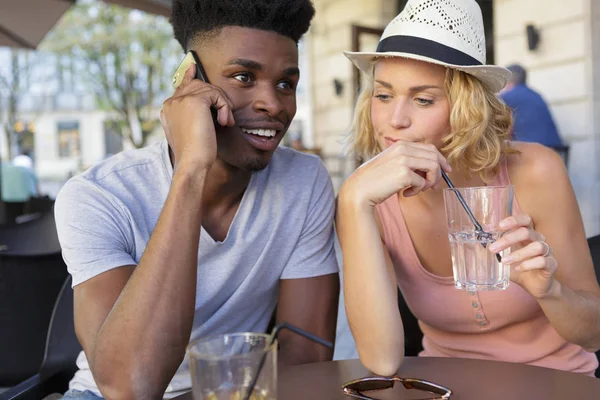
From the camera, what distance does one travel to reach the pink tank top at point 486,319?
1.94 metres

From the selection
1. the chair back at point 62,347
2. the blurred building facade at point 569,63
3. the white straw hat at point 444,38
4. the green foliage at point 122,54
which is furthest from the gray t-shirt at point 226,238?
the green foliage at point 122,54

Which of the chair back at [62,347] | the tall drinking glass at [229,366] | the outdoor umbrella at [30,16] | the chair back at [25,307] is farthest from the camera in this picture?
the outdoor umbrella at [30,16]

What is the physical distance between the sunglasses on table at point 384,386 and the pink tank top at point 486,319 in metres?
0.65

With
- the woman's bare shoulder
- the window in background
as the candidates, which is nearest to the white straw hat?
the woman's bare shoulder

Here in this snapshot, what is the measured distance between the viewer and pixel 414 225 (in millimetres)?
2105

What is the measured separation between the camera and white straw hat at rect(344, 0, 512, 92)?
74.3 inches

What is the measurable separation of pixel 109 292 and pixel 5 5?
425cm

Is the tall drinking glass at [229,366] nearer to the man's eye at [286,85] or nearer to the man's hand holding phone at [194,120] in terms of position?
the man's hand holding phone at [194,120]

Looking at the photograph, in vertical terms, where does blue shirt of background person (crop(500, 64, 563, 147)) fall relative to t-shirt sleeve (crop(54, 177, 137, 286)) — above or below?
above

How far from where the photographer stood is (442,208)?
2111 mm

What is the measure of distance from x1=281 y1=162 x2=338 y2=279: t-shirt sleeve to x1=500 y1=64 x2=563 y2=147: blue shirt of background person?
4707 mm

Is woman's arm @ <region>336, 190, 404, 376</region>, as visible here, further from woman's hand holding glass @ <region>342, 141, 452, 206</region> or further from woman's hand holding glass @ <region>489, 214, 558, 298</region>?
woman's hand holding glass @ <region>489, 214, 558, 298</region>

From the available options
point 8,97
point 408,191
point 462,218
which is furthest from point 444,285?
point 8,97

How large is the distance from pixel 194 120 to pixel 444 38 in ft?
2.53
